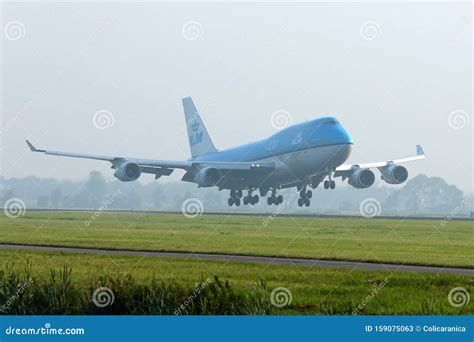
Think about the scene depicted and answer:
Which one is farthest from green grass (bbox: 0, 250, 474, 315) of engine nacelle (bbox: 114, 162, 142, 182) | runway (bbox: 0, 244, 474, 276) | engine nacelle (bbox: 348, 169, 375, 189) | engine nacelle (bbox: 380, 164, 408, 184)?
engine nacelle (bbox: 380, 164, 408, 184)

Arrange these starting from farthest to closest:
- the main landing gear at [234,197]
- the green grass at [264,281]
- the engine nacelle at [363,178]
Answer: the main landing gear at [234,197], the engine nacelle at [363,178], the green grass at [264,281]

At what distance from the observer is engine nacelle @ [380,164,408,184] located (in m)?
78.9

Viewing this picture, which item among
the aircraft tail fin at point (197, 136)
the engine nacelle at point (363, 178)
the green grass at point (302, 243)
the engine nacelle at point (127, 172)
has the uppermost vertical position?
the aircraft tail fin at point (197, 136)

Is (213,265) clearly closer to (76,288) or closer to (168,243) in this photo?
(76,288)

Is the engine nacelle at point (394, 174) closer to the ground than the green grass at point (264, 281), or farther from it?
farther from it

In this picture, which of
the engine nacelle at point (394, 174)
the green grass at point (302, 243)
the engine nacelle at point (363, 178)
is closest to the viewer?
the green grass at point (302, 243)

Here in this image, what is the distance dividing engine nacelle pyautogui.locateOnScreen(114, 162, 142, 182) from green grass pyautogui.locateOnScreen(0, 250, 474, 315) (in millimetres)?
37638

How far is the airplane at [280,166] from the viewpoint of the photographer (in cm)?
7412

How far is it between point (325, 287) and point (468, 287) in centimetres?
451

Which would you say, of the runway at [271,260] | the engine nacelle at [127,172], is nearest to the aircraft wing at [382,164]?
the engine nacelle at [127,172]

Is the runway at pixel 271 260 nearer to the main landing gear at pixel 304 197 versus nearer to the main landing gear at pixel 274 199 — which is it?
the main landing gear at pixel 304 197

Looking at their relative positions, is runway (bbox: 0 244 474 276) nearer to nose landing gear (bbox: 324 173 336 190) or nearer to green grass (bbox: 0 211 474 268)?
green grass (bbox: 0 211 474 268)

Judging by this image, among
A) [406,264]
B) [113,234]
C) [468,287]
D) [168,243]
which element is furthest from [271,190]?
[468,287]

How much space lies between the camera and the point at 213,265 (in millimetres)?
30031
